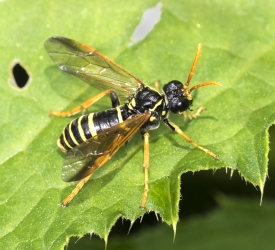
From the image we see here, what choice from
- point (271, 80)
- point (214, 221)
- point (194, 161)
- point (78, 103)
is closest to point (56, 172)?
point (78, 103)

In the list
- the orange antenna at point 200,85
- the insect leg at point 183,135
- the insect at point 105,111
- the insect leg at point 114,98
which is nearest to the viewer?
the insect at point 105,111

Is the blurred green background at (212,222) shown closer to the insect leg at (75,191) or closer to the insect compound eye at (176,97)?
the insect compound eye at (176,97)

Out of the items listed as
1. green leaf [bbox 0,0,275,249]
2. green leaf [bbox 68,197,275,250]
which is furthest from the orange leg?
green leaf [bbox 68,197,275,250]

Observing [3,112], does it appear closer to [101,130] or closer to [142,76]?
[101,130]

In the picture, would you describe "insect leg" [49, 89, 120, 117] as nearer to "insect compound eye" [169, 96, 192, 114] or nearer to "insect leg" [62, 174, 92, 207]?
"insect compound eye" [169, 96, 192, 114]

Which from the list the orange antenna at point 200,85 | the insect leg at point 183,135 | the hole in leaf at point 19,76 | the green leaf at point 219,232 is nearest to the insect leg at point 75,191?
the insect leg at point 183,135
